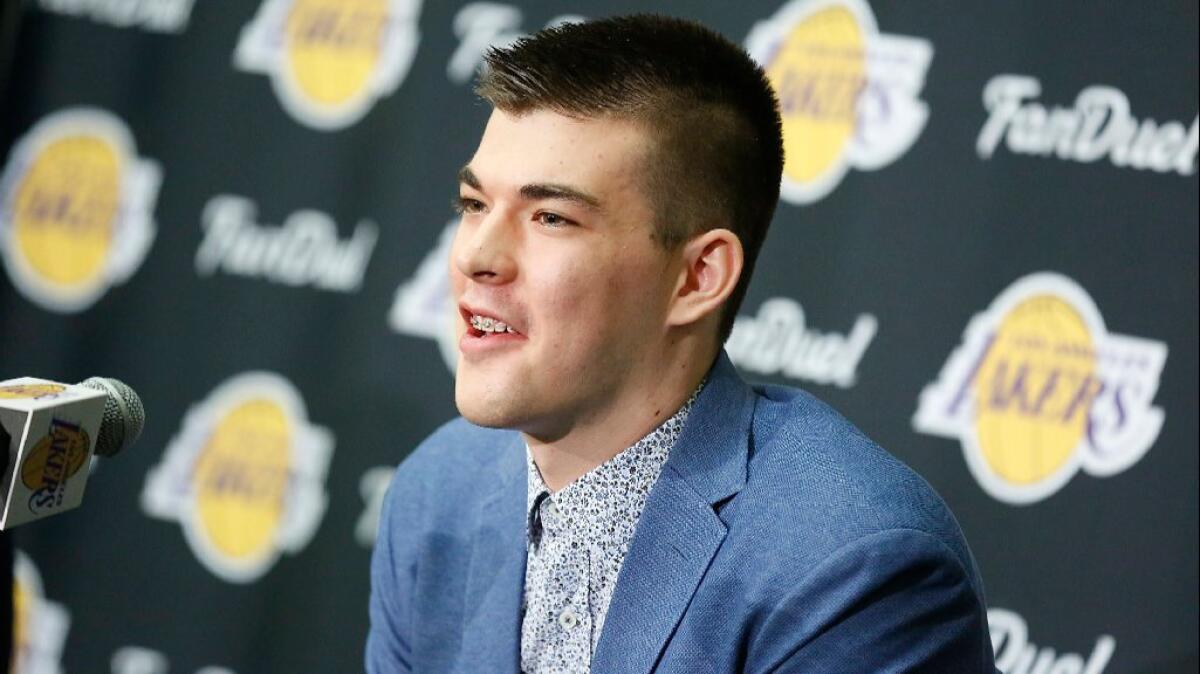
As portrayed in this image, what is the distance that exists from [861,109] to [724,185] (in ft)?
3.29

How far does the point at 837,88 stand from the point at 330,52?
1.23 meters

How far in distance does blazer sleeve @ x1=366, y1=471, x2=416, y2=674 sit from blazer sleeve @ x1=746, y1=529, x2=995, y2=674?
704 mm

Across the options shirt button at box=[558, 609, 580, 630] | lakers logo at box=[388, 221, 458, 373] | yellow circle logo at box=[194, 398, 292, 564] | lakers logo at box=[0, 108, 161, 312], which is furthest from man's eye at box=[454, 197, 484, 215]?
lakers logo at box=[0, 108, 161, 312]

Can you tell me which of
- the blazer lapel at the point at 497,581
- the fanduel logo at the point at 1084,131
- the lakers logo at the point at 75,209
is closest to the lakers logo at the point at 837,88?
the fanduel logo at the point at 1084,131

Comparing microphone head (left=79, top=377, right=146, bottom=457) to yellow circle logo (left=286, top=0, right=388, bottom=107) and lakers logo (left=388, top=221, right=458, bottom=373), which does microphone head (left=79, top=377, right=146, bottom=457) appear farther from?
yellow circle logo (left=286, top=0, right=388, bottom=107)

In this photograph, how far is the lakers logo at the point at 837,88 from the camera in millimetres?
2889

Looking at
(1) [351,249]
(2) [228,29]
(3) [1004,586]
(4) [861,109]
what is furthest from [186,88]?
(3) [1004,586]

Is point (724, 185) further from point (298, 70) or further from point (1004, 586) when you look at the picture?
point (298, 70)

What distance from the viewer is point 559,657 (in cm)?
194

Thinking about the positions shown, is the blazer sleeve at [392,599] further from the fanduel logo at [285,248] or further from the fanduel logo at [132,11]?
the fanduel logo at [132,11]

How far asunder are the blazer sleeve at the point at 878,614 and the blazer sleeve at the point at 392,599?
704mm

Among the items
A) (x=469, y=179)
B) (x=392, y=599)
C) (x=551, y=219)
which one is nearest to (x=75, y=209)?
(x=392, y=599)

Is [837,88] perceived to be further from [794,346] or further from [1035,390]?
[1035,390]

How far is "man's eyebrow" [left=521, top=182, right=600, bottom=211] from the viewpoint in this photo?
1874 mm
